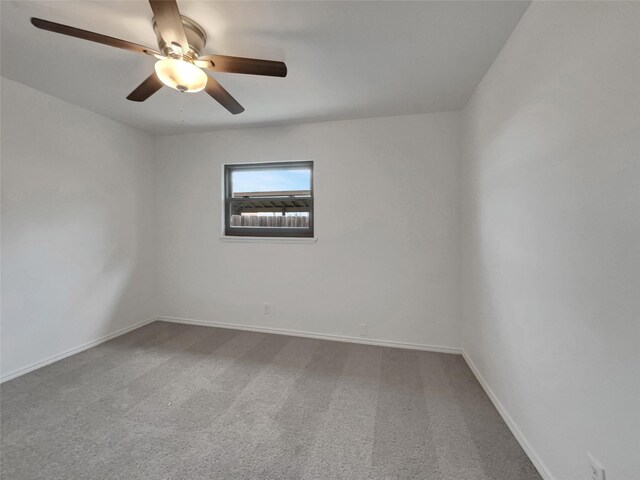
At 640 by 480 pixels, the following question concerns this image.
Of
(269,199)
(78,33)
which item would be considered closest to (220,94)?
(78,33)

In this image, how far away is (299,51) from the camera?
5.50ft

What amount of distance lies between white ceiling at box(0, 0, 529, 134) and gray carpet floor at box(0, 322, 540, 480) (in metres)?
2.37

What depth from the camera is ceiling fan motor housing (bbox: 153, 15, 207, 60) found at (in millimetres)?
1346

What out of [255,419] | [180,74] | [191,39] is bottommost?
[255,419]

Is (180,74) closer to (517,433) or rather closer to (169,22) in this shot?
(169,22)

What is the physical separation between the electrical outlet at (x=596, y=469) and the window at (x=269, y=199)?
246 centimetres

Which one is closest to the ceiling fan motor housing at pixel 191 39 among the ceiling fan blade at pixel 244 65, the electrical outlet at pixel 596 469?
the ceiling fan blade at pixel 244 65

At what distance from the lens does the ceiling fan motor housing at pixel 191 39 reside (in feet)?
4.42

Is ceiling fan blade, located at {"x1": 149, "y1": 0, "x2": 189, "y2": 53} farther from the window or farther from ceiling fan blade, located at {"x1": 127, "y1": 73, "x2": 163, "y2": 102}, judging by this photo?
the window

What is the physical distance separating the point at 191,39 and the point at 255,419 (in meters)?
2.36

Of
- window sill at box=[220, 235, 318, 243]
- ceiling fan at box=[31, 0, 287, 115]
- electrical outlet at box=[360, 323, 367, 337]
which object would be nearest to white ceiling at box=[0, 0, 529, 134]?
ceiling fan at box=[31, 0, 287, 115]

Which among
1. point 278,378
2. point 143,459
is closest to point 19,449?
point 143,459

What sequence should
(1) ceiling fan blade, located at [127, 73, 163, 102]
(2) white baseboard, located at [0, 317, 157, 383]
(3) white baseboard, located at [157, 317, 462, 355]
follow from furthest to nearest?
(3) white baseboard, located at [157, 317, 462, 355] < (2) white baseboard, located at [0, 317, 157, 383] < (1) ceiling fan blade, located at [127, 73, 163, 102]

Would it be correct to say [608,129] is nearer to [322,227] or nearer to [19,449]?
[322,227]
